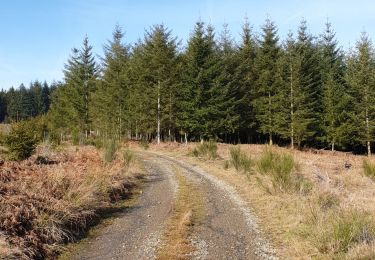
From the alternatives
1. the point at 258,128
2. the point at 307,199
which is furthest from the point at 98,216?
the point at 258,128

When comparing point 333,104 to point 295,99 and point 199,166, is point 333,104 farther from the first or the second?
point 199,166

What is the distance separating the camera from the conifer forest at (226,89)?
39.6m

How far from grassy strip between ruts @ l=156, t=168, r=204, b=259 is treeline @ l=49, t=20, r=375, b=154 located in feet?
86.1

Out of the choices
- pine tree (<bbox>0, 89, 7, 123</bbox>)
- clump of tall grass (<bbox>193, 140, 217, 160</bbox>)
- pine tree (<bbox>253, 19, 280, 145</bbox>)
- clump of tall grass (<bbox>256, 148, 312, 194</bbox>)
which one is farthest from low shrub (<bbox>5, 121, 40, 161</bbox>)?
pine tree (<bbox>0, 89, 7, 123</bbox>)

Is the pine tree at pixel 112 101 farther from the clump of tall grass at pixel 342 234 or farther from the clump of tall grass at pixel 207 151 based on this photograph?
the clump of tall grass at pixel 342 234

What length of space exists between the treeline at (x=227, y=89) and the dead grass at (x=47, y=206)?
27.4 m

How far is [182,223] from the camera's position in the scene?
28.5 ft

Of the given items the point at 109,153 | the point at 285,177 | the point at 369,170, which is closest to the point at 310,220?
the point at 285,177

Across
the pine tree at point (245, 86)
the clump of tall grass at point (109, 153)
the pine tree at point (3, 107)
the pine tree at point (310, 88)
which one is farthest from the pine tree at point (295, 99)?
the pine tree at point (3, 107)

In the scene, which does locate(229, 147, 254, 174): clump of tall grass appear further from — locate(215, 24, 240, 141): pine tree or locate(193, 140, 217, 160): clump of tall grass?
locate(215, 24, 240, 141): pine tree

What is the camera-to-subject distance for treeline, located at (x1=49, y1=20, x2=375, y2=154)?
130 feet

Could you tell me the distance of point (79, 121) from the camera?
49.0m

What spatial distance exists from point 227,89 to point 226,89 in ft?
0.34

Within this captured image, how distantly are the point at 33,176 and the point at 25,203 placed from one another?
3005 millimetres
